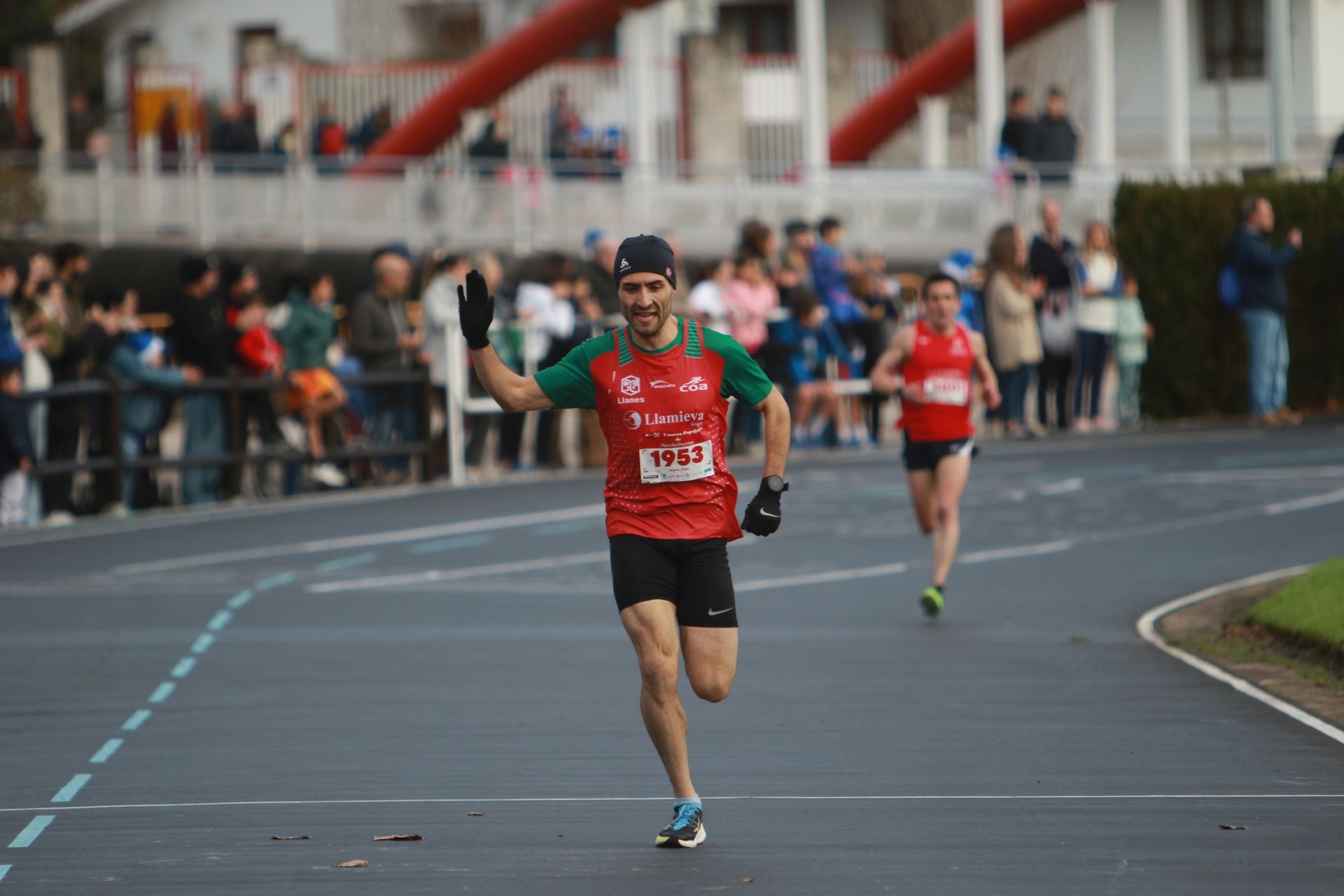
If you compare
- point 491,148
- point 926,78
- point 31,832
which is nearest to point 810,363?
point 491,148

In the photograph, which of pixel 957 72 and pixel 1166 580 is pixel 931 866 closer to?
pixel 1166 580

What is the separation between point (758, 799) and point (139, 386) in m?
11.6

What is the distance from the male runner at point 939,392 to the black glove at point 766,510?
17.9ft

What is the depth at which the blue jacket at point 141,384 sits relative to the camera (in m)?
18.2

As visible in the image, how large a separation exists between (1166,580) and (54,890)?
360 inches

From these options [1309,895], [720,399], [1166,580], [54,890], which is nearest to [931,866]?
[1309,895]

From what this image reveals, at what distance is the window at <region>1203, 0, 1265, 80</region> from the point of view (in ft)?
161

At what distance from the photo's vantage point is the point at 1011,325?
74.3ft

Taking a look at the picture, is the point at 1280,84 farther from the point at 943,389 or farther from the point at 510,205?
the point at 943,389

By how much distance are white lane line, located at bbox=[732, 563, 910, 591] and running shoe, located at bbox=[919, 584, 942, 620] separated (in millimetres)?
1917

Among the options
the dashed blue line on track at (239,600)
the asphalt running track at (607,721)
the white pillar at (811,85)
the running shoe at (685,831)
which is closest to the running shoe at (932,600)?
the asphalt running track at (607,721)

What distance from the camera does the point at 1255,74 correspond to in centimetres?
4900

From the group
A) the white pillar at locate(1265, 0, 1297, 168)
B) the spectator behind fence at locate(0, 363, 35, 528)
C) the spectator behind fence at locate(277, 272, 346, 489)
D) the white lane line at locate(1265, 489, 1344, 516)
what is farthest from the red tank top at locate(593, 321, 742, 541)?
the white pillar at locate(1265, 0, 1297, 168)

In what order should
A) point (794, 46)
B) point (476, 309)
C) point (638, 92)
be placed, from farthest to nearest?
point (794, 46)
point (638, 92)
point (476, 309)
